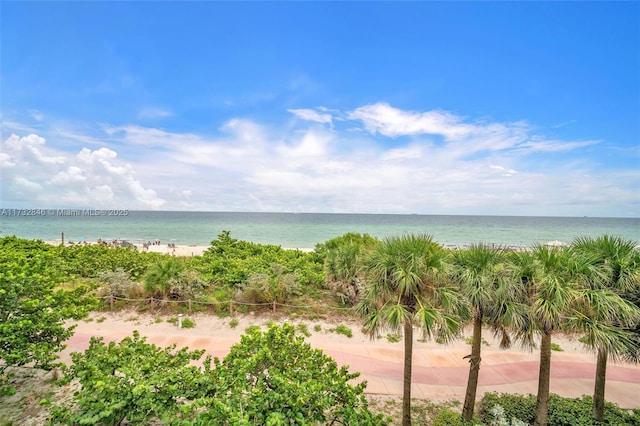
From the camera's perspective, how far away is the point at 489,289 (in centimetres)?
547

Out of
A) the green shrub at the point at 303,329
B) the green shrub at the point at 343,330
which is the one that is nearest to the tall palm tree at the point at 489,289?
the green shrub at the point at 343,330

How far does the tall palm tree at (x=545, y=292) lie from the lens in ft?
16.8

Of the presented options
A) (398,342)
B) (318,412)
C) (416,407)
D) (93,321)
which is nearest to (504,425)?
(416,407)

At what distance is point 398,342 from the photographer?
1048 centimetres

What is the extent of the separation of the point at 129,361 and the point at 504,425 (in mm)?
7009

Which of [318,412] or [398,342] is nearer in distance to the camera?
[318,412]

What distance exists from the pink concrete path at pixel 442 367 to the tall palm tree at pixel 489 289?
3.20 meters

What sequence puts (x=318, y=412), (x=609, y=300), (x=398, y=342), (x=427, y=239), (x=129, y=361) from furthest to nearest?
(x=398, y=342), (x=427, y=239), (x=609, y=300), (x=129, y=361), (x=318, y=412)

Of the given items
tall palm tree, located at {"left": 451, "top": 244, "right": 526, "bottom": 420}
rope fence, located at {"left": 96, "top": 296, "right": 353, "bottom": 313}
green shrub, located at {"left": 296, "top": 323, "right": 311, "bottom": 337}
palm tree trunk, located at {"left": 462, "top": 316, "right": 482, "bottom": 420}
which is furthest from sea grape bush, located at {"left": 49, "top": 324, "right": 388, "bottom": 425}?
rope fence, located at {"left": 96, "top": 296, "right": 353, "bottom": 313}

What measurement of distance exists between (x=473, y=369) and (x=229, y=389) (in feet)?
16.9

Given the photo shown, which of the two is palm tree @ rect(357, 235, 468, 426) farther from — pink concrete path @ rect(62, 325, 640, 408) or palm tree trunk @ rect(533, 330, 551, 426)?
pink concrete path @ rect(62, 325, 640, 408)

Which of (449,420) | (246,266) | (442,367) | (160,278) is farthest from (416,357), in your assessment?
(160,278)

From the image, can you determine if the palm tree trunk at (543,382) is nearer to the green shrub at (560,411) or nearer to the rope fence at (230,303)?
the green shrub at (560,411)

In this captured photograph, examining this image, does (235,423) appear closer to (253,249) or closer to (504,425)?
(504,425)
